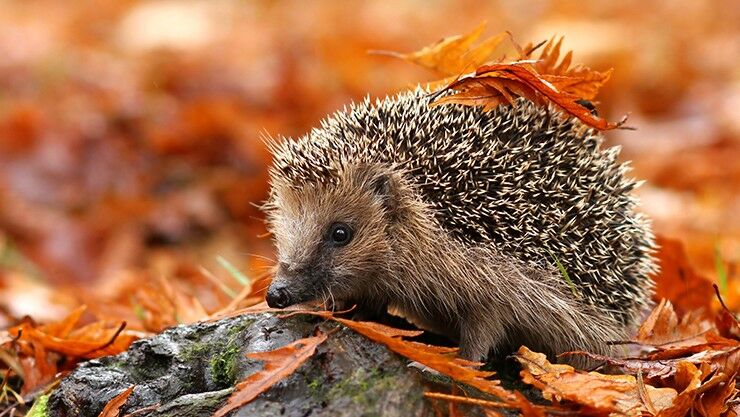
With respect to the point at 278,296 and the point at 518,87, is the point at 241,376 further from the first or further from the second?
the point at 518,87

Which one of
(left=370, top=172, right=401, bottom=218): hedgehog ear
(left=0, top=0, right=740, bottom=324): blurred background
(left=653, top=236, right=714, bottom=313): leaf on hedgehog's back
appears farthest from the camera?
(left=0, top=0, right=740, bottom=324): blurred background

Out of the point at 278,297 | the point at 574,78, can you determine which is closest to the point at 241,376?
the point at 278,297

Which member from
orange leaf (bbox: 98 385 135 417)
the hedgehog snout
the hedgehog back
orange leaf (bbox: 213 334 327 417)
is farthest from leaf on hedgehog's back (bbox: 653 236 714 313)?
orange leaf (bbox: 98 385 135 417)

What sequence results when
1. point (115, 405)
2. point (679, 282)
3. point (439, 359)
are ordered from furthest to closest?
point (679, 282)
point (115, 405)
point (439, 359)

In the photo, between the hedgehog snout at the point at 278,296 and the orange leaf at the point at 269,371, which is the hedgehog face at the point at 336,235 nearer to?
A: the hedgehog snout at the point at 278,296

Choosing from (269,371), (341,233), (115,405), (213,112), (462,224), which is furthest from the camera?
(213,112)

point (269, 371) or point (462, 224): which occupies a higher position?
point (462, 224)

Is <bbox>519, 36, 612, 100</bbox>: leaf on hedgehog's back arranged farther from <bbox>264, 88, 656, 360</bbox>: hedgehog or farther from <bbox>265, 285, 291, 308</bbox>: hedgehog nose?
<bbox>265, 285, 291, 308</bbox>: hedgehog nose
